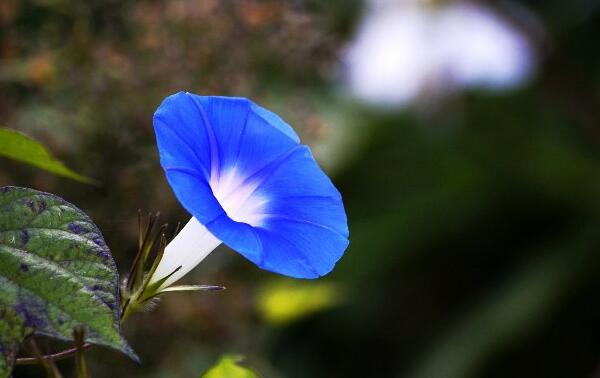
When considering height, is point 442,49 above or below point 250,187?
above

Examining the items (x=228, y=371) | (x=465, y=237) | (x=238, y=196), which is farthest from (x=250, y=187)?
(x=465, y=237)

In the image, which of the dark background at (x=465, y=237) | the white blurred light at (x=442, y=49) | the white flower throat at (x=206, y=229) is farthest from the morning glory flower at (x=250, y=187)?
the white blurred light at (x=442, y=49)

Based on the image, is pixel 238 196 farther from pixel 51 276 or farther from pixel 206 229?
pixel 51 276

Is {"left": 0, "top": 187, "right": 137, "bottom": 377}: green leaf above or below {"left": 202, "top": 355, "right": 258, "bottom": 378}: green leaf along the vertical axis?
above

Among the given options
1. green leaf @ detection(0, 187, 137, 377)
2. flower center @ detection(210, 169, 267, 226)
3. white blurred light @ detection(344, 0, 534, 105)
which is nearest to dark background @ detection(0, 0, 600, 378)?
white blurred light @ detection(344, 0, 534, 105)

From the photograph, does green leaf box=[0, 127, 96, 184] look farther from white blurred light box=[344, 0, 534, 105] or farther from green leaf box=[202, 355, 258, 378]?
white blurred light box=[344, 0, 534, 105]

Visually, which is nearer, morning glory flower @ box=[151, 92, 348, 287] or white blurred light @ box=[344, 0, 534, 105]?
morning glory flower @ box=[151, 92, 348, 287]
